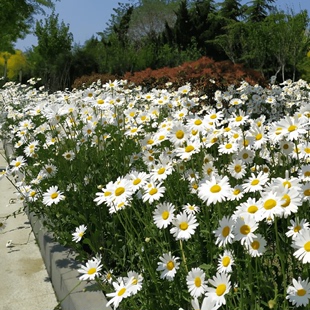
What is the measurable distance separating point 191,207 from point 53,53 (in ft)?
90.3

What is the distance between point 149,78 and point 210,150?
26.4 ft

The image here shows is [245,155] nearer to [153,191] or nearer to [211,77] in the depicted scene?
[153,191]

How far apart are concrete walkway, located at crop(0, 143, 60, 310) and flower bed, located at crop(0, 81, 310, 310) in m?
0.36

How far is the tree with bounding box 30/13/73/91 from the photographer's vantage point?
26.8 m

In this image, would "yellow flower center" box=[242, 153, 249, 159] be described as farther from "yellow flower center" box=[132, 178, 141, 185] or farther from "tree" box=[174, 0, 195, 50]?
"tree" box=[174, 0, 195, 50]

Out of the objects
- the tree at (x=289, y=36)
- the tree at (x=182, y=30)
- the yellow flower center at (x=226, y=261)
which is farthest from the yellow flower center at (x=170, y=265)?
the tree at (x=182, y=30)

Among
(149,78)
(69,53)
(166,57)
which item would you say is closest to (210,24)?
(166,57)

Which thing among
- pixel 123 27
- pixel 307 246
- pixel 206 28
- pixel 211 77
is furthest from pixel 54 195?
pixel 123 27

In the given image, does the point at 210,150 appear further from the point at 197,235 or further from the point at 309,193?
the point at 309,193

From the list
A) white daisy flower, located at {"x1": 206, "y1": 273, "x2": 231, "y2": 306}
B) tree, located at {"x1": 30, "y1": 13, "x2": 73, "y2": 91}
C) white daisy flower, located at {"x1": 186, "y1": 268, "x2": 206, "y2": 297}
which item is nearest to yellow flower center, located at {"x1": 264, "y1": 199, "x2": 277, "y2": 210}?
white daisy flower, located at {"x1": 206, "y1": 273, "x2": 231, "y2": 306}

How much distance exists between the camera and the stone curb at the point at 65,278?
8.60 ft

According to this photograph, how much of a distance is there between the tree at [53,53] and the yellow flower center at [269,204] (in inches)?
1000

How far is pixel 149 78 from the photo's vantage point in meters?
10.9

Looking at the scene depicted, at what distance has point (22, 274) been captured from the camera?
140 inches
